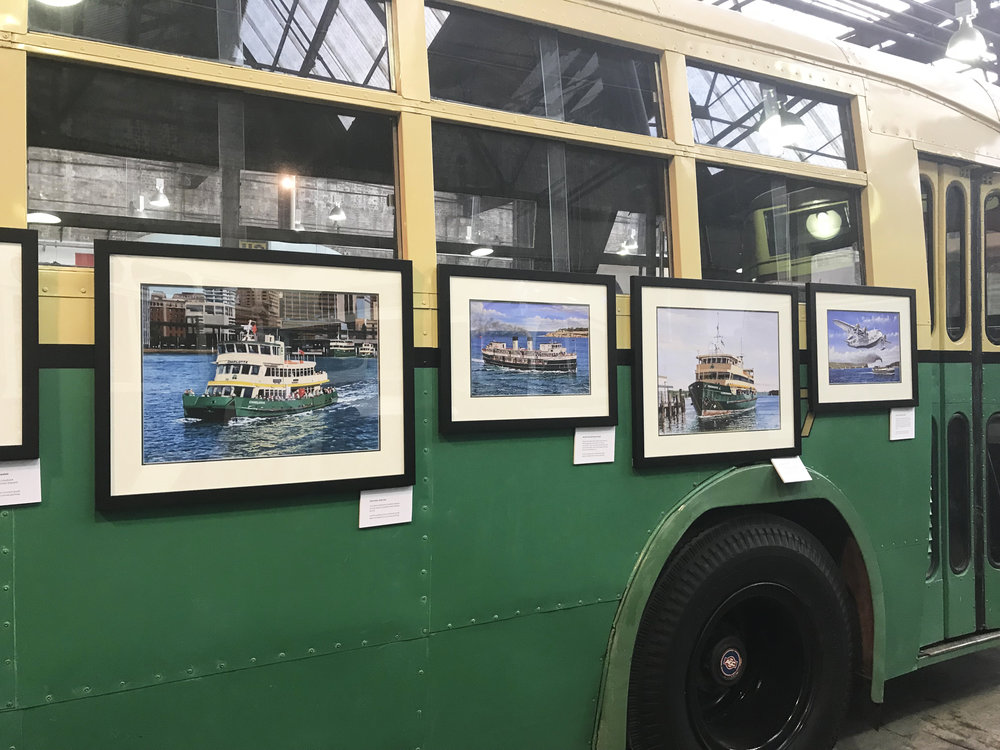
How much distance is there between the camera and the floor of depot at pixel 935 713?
9.30ft

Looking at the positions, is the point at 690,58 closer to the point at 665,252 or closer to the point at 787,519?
the point at 665,252

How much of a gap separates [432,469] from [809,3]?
7.75m

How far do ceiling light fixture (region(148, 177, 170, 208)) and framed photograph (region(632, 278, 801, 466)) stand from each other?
1.30 m

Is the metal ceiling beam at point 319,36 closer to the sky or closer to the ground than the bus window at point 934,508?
closer to the sky

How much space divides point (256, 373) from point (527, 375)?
740 millimetres

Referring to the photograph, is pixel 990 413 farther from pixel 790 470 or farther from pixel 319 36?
pixel 319 36

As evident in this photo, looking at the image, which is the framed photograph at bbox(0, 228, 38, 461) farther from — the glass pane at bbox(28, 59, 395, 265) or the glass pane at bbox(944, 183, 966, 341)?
the glass pane at bbox(944, 183, 966, 341)

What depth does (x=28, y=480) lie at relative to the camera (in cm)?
141

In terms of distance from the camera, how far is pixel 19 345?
1388 millimetres

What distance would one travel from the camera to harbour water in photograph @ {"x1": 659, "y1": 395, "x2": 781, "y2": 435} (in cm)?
217

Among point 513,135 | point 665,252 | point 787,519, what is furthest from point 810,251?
point 513,135

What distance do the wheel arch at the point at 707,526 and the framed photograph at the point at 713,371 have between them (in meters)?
0.12

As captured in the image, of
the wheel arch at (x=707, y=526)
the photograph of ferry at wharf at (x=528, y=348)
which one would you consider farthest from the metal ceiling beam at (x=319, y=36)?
the wheel arch at (x=707, y=526)

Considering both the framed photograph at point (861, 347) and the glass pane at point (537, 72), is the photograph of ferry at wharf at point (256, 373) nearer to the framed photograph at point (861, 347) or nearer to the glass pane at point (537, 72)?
the glass pane at point (537, 72)
